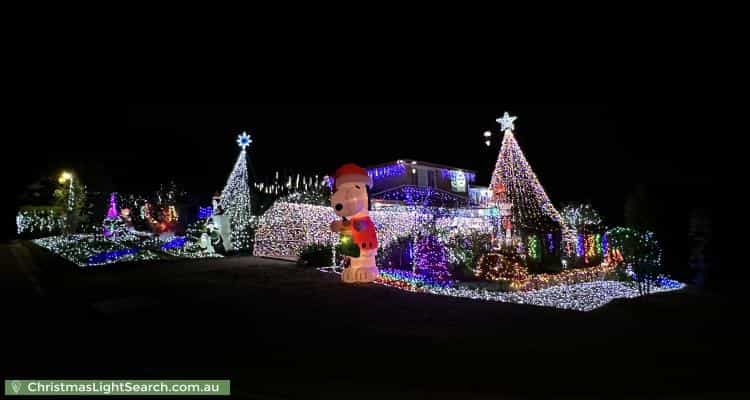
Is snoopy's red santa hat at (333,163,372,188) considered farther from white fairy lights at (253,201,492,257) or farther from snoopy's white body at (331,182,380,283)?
white fairy lights at (253,201,492,257)

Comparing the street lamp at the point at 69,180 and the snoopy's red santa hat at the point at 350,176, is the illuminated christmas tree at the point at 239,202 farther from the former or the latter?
the street lamp at the point at 69,180

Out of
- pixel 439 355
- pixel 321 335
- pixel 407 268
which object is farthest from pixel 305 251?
pixel 439 355

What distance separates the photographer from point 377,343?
195 inches

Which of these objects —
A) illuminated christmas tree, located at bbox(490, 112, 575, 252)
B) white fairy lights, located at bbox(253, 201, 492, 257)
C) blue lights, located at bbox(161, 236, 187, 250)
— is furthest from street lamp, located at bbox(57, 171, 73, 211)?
illuminated christmas tree, located at bbox(490, 112, 575, 252)

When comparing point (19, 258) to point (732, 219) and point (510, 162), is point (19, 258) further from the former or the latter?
point (732, 219)

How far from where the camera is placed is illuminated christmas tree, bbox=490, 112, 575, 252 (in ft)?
46.0

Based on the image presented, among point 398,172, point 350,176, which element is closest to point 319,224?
point 350,176

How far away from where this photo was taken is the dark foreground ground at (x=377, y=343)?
3.84 meters

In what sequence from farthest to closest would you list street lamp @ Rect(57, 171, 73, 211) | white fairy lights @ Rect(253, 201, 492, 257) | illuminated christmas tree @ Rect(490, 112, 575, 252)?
street lamp @ Rect(57, 171, 73, 211)
illuminated christmas tree @ Rect(490, 112, 575, 252)
white fairy lights @ Rect(253, 201, 492, 257)

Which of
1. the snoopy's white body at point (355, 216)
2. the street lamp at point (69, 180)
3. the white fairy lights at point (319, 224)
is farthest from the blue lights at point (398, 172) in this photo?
the street lamp at point (69, 180)

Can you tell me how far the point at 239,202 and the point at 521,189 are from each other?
1141cm

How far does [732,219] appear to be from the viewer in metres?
12.4

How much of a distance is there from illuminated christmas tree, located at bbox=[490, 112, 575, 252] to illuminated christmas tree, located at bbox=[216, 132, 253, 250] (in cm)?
1014

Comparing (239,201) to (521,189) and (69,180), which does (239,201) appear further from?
(69,180)
